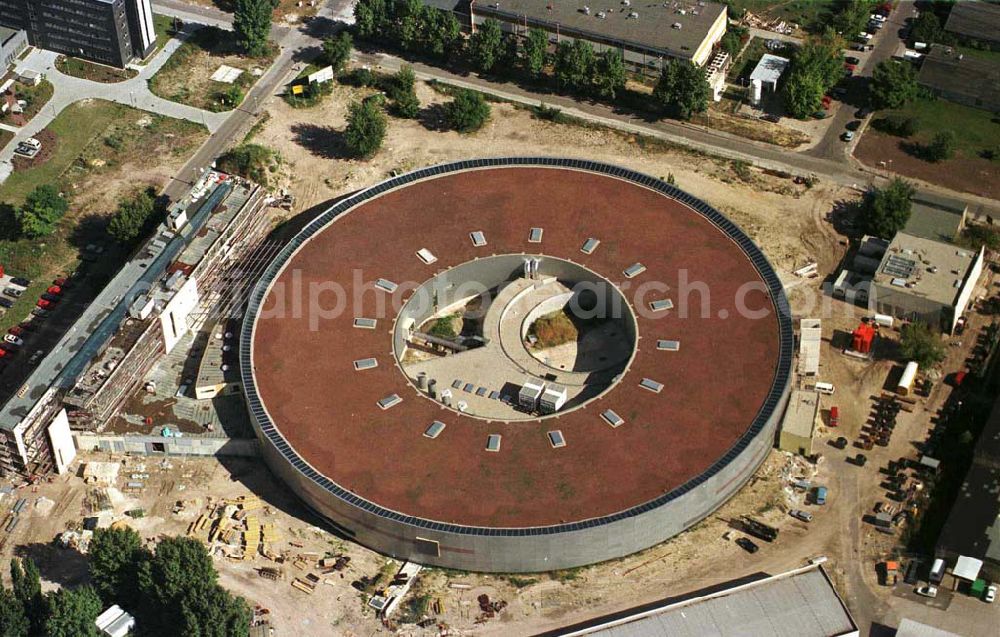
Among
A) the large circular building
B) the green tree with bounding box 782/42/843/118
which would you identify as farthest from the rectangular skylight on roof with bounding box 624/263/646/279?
the green tree with bounding box 782/42/843/118

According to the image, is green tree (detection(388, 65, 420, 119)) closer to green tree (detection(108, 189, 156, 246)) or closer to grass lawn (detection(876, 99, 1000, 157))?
green tree (detection(108, 189, 156, 246))

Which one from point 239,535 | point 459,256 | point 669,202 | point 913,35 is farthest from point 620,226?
point 913,35

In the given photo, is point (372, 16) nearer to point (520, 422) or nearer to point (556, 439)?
point (520, 422)

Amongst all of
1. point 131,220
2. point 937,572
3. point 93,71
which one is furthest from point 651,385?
point 93,71

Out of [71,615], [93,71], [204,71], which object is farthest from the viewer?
[204,71]

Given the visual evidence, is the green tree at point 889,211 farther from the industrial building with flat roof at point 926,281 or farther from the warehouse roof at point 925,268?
the industrial building with flat roof at point 926,281

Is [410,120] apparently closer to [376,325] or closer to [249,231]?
[249,231]

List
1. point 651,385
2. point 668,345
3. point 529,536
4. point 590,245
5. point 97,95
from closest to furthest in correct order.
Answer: point 529,536 → point 651,385 → point 668,345 → point 590,245 → point 97,95
